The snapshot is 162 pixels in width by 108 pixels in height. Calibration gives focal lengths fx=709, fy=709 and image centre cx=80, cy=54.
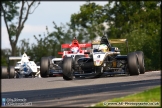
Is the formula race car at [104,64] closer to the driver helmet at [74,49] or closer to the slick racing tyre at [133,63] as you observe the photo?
the slick racing tyre at [133,63]

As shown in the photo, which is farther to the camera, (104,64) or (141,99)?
(104,64)


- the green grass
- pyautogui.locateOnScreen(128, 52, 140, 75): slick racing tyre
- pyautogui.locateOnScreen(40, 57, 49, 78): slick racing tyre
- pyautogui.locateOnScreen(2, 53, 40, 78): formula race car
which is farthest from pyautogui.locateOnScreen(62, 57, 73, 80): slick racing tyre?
pyautogui.locateOnScreen(2, 53, 40, 78): formula race car

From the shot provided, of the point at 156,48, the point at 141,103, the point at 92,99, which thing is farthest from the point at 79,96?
the point at 156,48

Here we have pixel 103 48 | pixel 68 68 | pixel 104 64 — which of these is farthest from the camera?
pixel 103 48

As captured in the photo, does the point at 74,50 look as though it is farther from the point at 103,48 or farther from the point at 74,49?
the point at 103,48

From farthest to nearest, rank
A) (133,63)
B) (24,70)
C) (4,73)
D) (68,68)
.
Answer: (24,70)
(4,73)
(133,63)
(68,68)

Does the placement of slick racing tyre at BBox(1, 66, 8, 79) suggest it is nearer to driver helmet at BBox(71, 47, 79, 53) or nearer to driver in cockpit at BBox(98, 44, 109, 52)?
driver helmet at BBox(71, 47, 79, 53)

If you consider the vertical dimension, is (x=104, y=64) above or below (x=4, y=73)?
above

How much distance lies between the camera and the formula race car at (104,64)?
28.2m

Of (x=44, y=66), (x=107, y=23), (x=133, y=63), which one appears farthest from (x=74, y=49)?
(x=107, y=23)

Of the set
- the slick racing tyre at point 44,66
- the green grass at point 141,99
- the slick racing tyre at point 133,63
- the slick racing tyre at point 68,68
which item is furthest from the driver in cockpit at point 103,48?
the green grass at point 141,99

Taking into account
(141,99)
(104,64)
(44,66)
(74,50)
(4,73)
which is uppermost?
(74,50)

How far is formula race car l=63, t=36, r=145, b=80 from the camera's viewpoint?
92.4ft

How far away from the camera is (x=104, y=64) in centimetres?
2873
